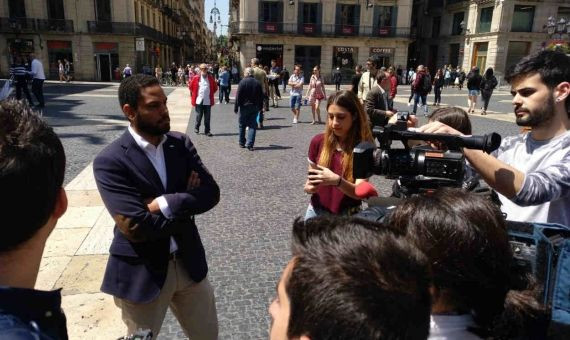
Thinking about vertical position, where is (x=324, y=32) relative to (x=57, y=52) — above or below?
above

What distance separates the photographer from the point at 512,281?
133cm

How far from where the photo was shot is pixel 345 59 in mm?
40656

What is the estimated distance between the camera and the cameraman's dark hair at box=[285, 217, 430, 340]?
2.74 ft

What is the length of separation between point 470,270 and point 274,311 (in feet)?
2.13

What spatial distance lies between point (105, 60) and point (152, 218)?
3764 cm

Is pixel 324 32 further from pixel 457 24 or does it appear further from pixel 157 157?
pixel 157 157

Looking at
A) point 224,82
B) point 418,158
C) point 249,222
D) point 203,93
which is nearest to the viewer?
point 418,158

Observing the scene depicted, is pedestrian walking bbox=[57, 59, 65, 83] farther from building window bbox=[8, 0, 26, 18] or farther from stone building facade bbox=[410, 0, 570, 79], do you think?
stone building facade bbox=[410, 0, 570, 79]

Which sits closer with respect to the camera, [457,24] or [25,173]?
[25,173]

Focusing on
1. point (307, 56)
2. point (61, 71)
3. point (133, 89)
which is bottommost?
point (61, 71)

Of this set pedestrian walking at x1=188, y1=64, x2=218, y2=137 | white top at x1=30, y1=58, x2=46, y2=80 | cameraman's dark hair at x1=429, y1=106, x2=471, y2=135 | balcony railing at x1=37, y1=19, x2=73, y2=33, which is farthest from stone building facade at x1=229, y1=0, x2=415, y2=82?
cameraman's dark hair at x1=429, y1=106, x2=471, y2=135

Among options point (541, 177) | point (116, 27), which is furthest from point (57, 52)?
point (541, 177)

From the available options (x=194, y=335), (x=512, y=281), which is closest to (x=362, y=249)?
(x=512, y=281)

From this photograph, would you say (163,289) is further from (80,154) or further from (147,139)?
(80,154)
